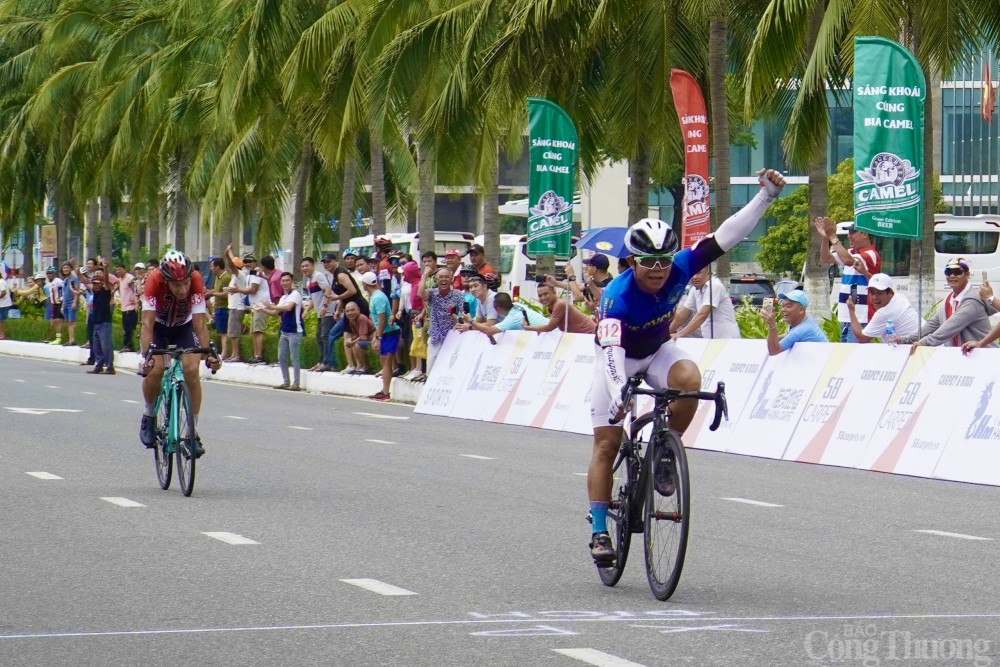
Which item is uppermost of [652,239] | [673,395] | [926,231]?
[926,231]

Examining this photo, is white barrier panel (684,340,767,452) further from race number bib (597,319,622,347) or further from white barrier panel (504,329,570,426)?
race number bib (597,319,622,347)

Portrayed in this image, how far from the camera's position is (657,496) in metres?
8.13

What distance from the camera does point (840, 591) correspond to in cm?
839

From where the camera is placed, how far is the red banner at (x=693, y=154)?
20.5 metres

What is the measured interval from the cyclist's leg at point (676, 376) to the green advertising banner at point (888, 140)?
8076 millimetres

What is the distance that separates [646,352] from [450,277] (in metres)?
14.0

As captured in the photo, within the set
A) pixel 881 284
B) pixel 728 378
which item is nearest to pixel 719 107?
pixel 728 378

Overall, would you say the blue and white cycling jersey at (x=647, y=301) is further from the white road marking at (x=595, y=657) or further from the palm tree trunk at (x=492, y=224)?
the palm tree trunk at (x=492, y=224)

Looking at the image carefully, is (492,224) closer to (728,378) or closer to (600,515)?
(728,378)

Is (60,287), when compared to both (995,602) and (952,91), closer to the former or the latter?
(995,602)

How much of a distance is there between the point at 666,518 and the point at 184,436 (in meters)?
5.41

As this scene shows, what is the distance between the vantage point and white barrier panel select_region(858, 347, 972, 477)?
14320 millimetres

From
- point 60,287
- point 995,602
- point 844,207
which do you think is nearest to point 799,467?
point 995,602

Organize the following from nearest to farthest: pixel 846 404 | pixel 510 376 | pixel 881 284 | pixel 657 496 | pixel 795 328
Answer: pixel 657 496 → pixel 846 404 → pixel 881 284 → pixel 795 328 → pixel 510 376
